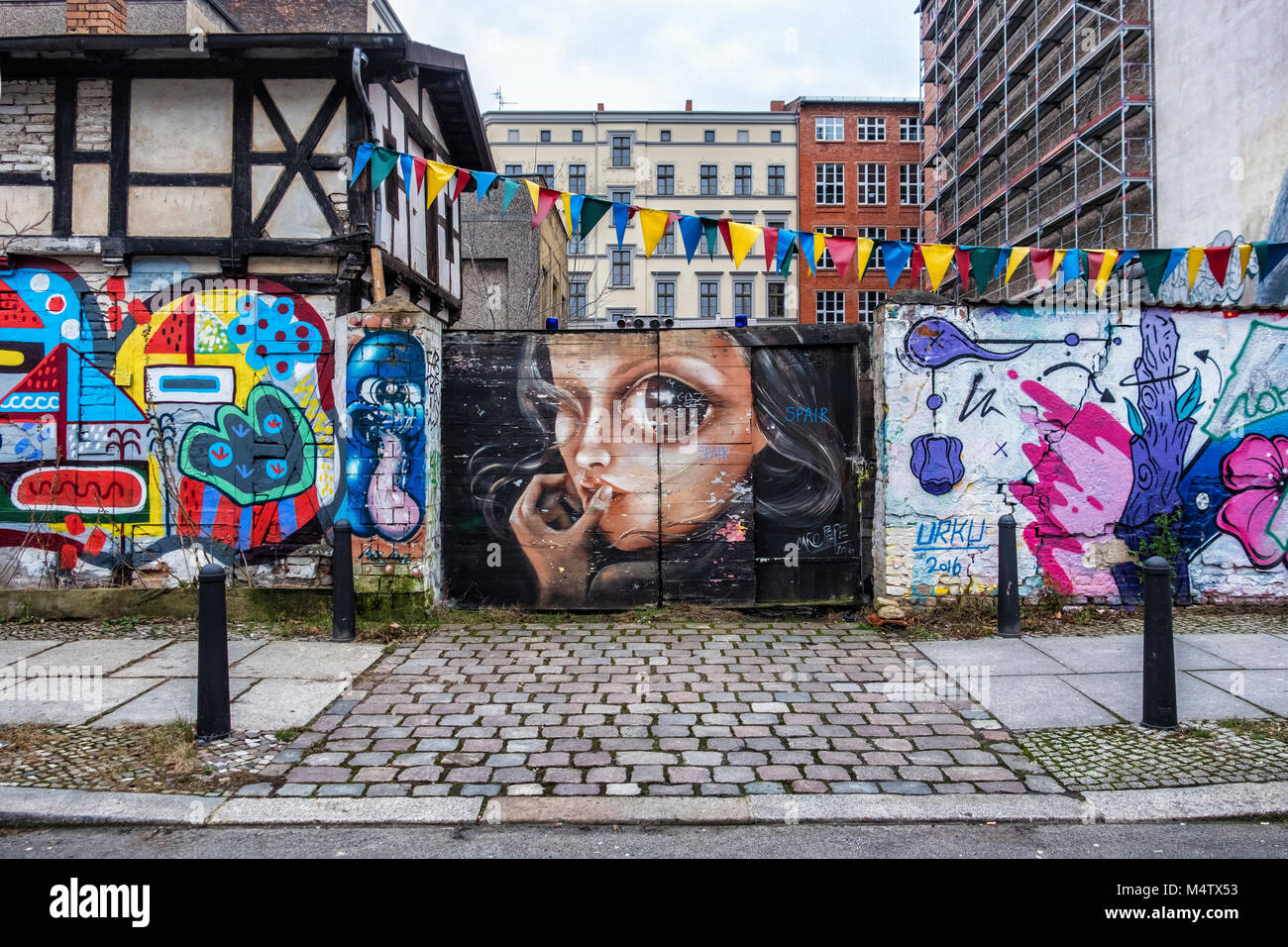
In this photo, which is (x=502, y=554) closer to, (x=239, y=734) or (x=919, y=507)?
(x=239, y=734)

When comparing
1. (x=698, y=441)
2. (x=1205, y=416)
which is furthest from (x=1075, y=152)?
(x=698, y=441)

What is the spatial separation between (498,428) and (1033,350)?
15.2ft

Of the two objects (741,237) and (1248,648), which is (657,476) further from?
(1248,648)

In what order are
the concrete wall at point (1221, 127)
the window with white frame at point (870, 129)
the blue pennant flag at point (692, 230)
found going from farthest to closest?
the window with white frame at point (870, 129), the concrete wall at point (1221, 127), the blue pennant flag at point (692, 230)

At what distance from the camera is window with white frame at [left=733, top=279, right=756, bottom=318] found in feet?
164

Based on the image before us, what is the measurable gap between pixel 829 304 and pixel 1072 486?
1864 inches

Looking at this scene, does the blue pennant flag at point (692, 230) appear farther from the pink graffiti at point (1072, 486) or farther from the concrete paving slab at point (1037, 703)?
the concrete paving slab at point (1037, 703)

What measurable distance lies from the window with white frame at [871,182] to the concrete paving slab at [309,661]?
174 feet

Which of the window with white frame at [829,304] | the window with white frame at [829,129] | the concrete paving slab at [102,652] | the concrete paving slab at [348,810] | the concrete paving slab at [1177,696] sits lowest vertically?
the concrete paving slab at [348,810]

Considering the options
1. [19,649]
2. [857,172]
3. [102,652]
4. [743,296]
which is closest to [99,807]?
[102,652]

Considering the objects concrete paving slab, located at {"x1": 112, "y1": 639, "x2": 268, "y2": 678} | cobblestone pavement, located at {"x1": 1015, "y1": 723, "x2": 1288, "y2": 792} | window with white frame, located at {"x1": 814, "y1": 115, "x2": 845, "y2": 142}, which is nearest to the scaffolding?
window with white frame, located at {"x1": 814, "y1": 115, "x2": 845, "y2": 142}

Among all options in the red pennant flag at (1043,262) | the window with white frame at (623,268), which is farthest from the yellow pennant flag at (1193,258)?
the window with white frame at (623,268)

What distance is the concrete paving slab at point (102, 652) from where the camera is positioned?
605 centimetres

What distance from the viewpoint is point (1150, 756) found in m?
4.31
